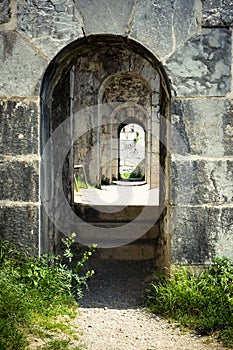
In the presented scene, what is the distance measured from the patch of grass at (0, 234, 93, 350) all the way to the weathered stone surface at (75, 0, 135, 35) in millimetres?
1848

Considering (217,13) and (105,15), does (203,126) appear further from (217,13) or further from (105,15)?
(105,15)

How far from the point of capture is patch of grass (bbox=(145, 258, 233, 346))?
296cm

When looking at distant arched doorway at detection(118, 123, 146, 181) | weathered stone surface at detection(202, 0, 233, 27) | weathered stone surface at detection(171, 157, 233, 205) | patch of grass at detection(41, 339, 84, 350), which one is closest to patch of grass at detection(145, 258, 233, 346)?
weathered stone surface at detection(171, 157, 233, 205)

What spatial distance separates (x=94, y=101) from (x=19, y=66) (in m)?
7.04

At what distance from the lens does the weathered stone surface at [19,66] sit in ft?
11.1

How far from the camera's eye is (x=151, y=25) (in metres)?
3.34

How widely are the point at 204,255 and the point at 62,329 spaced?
124 centimetres

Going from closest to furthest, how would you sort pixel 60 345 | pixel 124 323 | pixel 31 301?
pixel 60 345, pixel 31 301, pixel 124 323

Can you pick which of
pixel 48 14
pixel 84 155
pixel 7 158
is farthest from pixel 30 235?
pixel 84 155

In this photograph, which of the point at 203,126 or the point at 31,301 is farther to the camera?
the point at 203,126

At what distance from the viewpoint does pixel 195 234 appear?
340 centimetres

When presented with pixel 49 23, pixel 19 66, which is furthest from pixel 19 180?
pixel 49 23

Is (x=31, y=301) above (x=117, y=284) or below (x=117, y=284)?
above

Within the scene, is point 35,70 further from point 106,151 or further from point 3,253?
point 106,151
